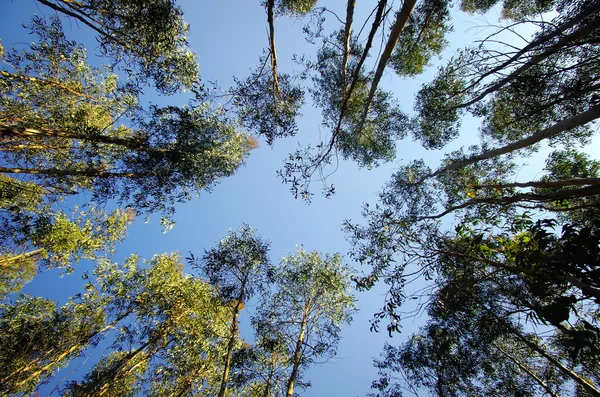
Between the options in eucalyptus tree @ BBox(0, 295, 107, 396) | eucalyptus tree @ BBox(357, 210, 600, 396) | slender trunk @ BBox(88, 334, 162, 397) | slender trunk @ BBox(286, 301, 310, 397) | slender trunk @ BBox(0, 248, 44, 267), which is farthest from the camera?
slender trunk @ BBox(0, 248, 44, 267)

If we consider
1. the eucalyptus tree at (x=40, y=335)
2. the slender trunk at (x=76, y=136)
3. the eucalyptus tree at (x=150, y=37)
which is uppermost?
the eucalyptus tree at (x=150, y=37)

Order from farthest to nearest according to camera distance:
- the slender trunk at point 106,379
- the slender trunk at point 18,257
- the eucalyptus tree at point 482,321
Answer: the slender trunk at point 18,257
the slender trunk at point 106,379
the eucalyptus tree at point 482,321

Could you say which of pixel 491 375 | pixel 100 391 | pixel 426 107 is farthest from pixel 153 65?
pixel 491 375

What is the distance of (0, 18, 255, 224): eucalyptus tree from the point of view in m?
8.00

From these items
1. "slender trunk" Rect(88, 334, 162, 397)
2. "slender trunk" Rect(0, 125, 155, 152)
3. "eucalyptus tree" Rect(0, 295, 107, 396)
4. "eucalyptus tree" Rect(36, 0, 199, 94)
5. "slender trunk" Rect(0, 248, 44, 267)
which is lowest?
"slender trunk" Rect(88, 334, 162, 397)

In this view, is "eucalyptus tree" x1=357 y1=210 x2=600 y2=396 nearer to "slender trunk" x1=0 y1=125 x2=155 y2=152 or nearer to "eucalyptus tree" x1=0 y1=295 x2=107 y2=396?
"slender trunk" x1=0 y1=125 x2=155 y2=152

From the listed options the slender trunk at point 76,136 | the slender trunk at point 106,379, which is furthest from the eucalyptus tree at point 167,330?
the slender trunk at point 76,136

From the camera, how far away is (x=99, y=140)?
735 centimetres

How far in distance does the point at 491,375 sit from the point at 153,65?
15.5 meters

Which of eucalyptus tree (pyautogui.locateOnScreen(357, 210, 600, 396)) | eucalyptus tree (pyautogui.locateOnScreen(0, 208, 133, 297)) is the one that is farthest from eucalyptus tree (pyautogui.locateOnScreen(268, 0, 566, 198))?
eucalyptus tree (pyautogui.locateOnScreen(0, 208, 133, 297))

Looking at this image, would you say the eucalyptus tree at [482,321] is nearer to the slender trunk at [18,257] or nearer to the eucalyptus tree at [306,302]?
the eucalyptus tree at [306,302]

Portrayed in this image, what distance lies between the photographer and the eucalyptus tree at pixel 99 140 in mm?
7996

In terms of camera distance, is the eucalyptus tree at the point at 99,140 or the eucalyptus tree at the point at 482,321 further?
the eucalyptus tree at the point at 99,140

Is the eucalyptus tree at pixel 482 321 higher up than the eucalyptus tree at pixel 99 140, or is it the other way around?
the eucalyptus tree at pixel 99 140
